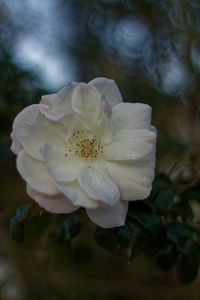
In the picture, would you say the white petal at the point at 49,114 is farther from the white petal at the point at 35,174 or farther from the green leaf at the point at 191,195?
the green leaf at the point at 191,195

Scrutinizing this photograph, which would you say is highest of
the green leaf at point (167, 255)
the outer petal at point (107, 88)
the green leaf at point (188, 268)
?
the outer petal at point (107, 88)

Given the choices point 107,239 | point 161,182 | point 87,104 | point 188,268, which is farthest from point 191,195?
point 87,104

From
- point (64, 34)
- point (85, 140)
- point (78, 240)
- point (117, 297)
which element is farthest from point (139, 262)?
point (85, 140)

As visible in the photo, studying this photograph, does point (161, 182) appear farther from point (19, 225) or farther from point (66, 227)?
point (19, 225)

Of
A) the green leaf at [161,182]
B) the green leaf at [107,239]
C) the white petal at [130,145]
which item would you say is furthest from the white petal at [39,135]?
the green leaf at [161,182]

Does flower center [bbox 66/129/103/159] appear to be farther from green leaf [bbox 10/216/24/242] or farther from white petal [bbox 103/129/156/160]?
green leaf [bbox 10/216/24/242]

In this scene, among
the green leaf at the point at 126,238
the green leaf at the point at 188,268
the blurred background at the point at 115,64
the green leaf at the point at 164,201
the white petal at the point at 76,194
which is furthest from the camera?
the blurred background at the point at 115,64

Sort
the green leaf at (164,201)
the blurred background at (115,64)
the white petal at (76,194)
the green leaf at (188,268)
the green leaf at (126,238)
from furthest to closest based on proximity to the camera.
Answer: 1. the blurred background at (115,64)
2. the green leaf at (188,268)
3. the green leaf at (164,201)
4. the green leaf at (126,238)
5. the white petal at (76,194)
